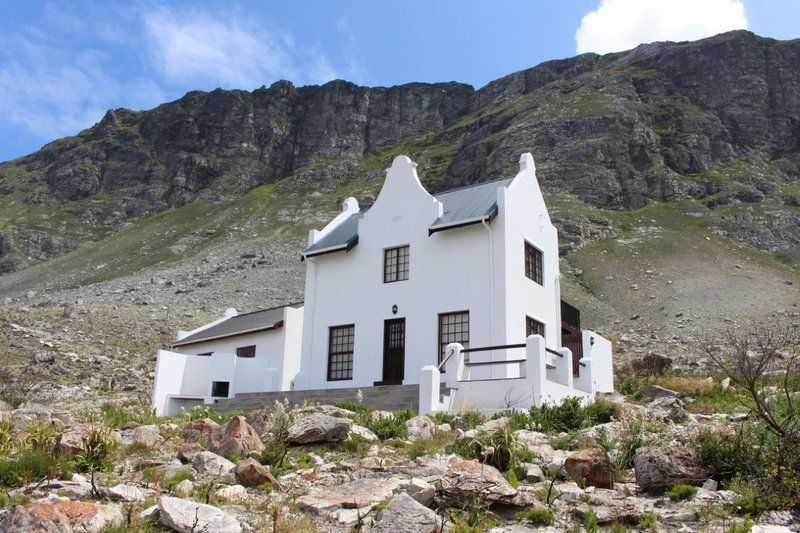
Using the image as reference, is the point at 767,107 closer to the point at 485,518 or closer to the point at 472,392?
the point at 472,392

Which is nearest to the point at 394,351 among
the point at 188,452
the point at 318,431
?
the point at 318,431

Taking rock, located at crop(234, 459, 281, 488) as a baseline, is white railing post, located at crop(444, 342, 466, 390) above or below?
above

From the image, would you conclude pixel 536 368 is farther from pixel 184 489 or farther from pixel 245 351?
pixel 245 351

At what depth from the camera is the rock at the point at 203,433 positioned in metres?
12.0

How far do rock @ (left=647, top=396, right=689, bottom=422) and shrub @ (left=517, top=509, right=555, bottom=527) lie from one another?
26.1 ft


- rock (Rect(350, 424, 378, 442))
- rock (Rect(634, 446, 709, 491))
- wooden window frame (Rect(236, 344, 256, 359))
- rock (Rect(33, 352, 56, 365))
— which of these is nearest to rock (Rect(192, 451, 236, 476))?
rock (Rect(350, 424, 378, 442))

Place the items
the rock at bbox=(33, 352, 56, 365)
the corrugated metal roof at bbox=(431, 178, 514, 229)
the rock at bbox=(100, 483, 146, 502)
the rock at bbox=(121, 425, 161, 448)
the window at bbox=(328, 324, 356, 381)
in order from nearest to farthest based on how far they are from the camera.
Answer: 1. the rock at bbox=(100, 483, 146, 502)
2. the rock at bbox=(121, 425, 161, 448)
3. the corrugated metal roof at bbox=(431, 178, 514, 229)
4. the window at bbox=(328, 324, 356, 381)
5. the rock at bbox=(33, 352, 56, 365)

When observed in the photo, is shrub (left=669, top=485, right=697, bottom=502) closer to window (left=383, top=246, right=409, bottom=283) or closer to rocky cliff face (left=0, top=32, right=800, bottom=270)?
window (left=383, top=246, right=409, bottom=283)

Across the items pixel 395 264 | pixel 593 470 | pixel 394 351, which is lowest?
pixel 593 470

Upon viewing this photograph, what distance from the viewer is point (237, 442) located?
11312 mm

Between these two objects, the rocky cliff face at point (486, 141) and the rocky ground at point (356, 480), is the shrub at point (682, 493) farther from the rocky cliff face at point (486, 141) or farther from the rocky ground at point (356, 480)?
the rocky cliff face at point (486, 141)

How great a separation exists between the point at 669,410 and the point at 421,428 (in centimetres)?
645

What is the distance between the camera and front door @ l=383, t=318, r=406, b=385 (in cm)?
2255

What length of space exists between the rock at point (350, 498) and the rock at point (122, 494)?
1930 mm
